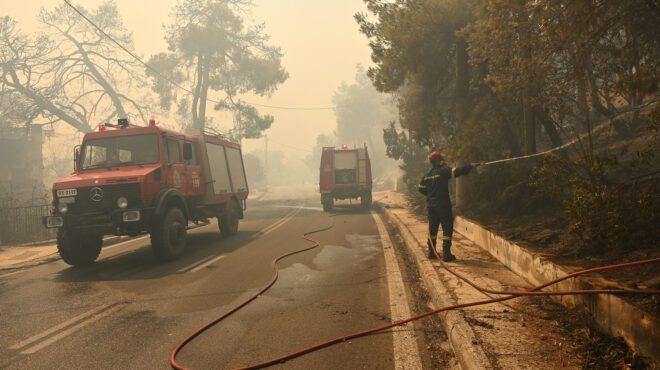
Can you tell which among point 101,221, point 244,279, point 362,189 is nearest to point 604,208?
point 244,279

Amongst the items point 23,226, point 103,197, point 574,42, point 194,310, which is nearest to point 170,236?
point 103,197

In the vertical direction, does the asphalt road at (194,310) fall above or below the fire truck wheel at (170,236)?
below

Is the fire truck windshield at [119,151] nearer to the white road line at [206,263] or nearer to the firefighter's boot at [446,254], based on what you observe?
Answer: the white road line at [206,263]

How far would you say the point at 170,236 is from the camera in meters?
8.30

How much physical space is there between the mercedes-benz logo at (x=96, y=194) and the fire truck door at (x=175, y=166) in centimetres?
131

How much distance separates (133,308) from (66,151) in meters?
49.9

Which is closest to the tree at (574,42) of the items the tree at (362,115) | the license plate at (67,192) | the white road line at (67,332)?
the white road line at (67,332)

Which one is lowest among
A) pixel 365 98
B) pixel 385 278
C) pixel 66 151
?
pixel 385 278

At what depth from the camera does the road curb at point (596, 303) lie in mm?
2938

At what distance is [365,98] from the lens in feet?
255

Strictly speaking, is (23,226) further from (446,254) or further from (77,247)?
(446,254)

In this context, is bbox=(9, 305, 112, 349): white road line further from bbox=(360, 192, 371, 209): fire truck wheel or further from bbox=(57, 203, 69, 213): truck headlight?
bbox=(360, 192, 371, 209): fire truck wheel

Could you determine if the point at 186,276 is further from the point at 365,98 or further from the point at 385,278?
the point at 365,98

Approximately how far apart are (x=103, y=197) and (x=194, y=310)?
156 inches
